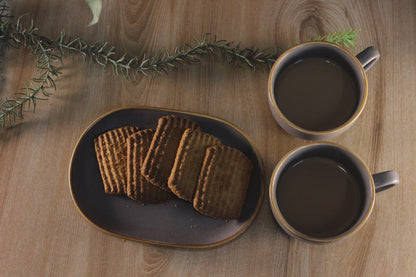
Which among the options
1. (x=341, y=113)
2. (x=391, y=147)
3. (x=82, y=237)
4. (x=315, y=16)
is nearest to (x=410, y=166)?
(x=391, y=147)

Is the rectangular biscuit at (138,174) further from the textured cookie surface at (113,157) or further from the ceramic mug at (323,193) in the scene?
the ceramic mug at (323,193)

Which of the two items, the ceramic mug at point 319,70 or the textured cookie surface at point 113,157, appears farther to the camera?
the textured cookie surface at point 113,157

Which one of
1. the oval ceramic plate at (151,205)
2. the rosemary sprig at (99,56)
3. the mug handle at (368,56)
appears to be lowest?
the oval ceramic plate at (151,205)

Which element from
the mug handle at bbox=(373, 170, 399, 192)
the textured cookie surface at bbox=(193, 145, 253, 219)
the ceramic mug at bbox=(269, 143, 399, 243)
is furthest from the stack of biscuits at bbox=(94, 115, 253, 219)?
the mug handle at bbox=(373, 170, 399, 192)

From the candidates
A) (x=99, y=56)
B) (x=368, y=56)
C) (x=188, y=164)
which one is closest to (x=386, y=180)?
(x=368, y=56)

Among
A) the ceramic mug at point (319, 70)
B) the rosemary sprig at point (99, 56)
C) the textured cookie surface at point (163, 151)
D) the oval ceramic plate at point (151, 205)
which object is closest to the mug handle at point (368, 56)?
the ceramic mug at point (319, 70)

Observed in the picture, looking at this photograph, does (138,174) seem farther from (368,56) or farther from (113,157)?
(368,56)

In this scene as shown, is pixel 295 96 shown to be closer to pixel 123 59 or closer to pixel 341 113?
pixel 341 113

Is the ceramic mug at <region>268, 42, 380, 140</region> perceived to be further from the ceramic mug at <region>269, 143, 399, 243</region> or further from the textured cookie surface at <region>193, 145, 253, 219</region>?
the textured cookie surface at <region>193, 145, 253, 219</region>
